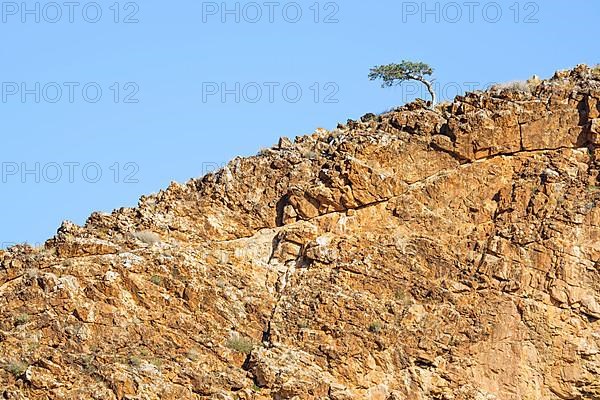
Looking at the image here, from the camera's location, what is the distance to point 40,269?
96.5 feet

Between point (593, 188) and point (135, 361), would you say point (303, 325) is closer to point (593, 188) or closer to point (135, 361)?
point (135, 361)

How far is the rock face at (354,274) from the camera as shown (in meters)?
27.8

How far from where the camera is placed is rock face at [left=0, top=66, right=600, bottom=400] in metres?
27.8

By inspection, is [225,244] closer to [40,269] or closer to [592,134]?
[40,269]

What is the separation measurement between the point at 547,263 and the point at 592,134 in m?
3.69

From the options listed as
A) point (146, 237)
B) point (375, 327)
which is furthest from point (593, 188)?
point (146, 237)

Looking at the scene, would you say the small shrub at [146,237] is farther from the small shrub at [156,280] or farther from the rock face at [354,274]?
the small shrub at [156,280]

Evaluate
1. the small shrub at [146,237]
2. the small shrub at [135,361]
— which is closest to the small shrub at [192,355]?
the small shrub at [135,361]

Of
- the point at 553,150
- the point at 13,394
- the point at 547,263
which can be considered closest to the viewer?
the point at 13,394

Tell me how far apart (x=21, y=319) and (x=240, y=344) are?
487 centimetres

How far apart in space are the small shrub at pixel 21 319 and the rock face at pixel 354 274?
30 mm

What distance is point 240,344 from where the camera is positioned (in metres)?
28.4

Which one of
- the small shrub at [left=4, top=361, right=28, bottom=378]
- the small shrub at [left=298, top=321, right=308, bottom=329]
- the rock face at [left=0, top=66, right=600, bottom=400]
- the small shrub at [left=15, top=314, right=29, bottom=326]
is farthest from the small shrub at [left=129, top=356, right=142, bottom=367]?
the small shrub at [left=298, top=321, right=308, bottom=329]

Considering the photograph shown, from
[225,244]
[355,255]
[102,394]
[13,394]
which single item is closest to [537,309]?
[355,255]
